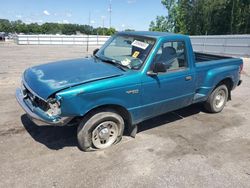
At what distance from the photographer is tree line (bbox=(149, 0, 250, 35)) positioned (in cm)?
4566

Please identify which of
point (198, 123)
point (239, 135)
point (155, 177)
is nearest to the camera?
point (155, 177)

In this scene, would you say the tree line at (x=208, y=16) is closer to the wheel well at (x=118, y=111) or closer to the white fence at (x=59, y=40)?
the white fence at (x=59, y=40)

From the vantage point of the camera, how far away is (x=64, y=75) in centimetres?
411

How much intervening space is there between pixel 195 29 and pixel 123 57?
54272 millimetres

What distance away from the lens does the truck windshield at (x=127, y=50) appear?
4477 mm

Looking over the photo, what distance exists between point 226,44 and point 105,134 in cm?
2099

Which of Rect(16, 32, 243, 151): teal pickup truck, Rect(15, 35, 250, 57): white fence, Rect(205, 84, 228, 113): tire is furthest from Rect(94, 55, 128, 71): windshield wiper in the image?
Rect(15, 35, 250, 57): white fence

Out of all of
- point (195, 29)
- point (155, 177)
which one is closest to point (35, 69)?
point (155, 177)

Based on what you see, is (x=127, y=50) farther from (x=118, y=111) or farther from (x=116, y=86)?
(x=118, y=111)

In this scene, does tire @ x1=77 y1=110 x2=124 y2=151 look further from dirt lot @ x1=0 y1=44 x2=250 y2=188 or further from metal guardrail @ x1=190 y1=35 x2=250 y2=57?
metal guardrail @ x1=190 y1=35 x2=250 y2=57

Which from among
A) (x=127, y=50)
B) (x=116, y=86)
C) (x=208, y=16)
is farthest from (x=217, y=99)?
(x=208, y=16)

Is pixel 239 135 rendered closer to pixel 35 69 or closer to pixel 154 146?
pixel 154 146

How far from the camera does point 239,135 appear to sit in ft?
16.8

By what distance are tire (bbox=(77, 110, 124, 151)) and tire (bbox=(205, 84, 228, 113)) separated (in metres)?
2.74
